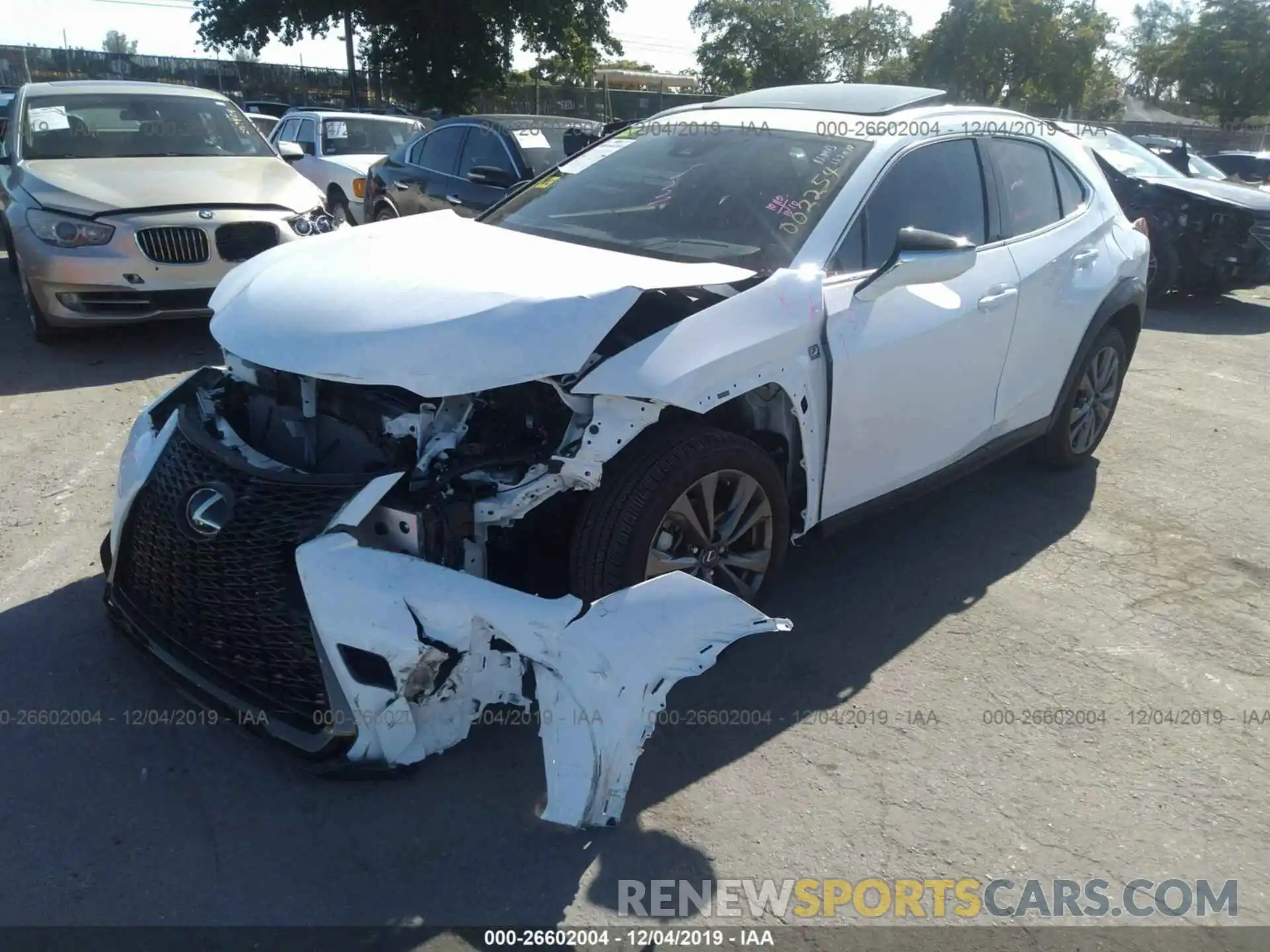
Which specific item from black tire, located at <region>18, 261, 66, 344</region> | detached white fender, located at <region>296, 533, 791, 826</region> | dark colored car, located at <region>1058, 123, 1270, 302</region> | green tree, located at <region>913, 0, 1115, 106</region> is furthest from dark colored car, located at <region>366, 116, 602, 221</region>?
green tree, located at <region>913, 0, 1115, 106</region>

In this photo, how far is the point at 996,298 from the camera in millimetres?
3973

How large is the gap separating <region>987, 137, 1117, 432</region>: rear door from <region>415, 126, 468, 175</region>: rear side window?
606 cm

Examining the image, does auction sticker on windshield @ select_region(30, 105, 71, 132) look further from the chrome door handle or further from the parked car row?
the chrome door handle

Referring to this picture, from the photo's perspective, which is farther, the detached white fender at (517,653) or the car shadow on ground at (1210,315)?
the car shadow on ground at (1210,315)

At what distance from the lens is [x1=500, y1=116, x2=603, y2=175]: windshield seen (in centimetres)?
904

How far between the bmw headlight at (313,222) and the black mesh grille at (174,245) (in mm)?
624

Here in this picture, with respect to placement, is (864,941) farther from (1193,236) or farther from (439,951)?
(1193,236)

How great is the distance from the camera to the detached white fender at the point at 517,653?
244 centimetres


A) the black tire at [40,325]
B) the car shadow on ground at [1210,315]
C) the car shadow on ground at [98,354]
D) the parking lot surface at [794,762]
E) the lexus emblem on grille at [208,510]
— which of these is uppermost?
the lexus emblem on grille at [208,510]

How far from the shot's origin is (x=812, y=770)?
2.94m

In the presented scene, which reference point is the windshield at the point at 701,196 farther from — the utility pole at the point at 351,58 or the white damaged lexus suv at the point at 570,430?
the utility pole at the point at 351,58

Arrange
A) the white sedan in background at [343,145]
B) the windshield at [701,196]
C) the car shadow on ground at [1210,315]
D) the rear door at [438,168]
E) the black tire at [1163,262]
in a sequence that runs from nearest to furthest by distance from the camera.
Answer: the windshield at [701,196] → the rear door at [438,168] → the car shadow on ground at [1210,315] → the black tire at [1163,262] → the white sedan in background at [343,145]

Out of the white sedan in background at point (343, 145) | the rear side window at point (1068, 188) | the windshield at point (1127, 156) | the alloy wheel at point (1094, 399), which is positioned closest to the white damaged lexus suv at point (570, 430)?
the rear side window at point (1068, 188)

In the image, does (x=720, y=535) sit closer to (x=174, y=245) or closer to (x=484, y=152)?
(x=174, y=245)
